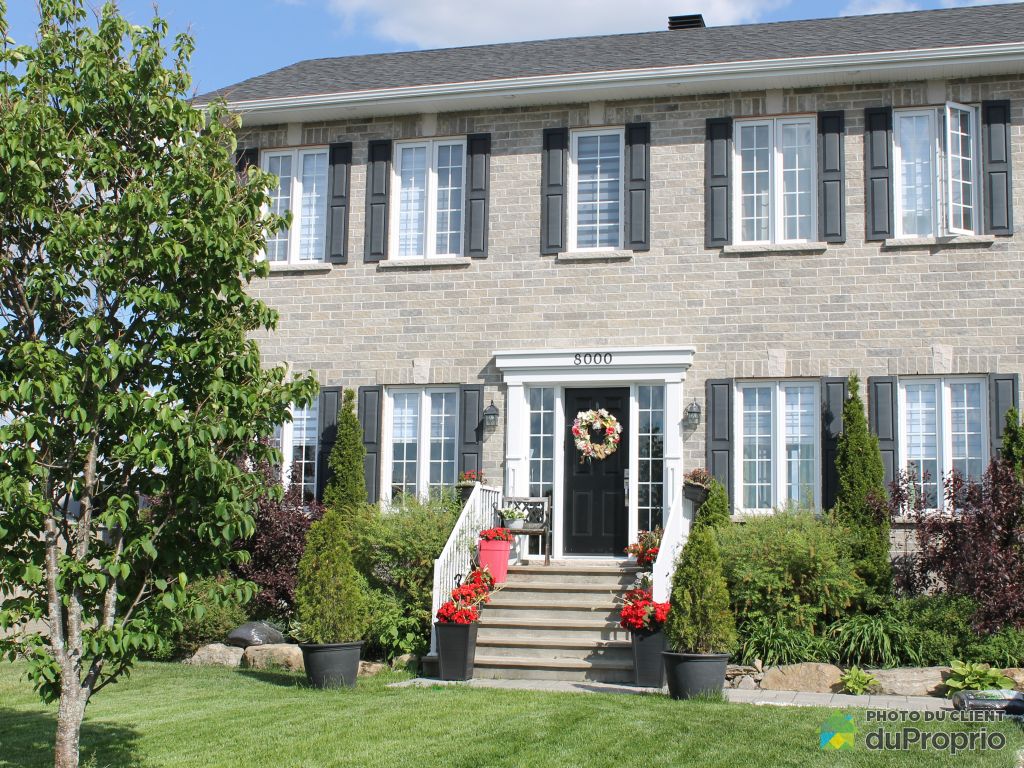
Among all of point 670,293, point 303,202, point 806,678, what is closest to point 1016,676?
point 806,678

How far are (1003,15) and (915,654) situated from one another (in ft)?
27.5

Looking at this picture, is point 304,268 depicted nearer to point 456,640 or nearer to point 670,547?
point 456,640

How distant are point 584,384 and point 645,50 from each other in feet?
15.2

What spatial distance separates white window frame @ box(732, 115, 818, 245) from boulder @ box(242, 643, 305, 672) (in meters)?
6.66

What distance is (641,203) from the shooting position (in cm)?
1369

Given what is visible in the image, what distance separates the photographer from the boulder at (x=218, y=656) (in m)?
12.1

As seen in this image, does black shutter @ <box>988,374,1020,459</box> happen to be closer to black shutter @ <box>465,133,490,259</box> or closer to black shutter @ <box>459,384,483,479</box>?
black shutter @ <box>459,384,483,479</box>

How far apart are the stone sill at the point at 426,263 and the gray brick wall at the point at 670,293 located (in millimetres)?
63

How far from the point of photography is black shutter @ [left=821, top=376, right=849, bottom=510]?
12.7m

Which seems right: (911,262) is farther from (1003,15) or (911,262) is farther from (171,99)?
(171,99)

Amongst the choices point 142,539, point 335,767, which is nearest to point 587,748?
point 335,767

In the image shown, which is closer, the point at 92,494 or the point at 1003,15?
the point at 92,494

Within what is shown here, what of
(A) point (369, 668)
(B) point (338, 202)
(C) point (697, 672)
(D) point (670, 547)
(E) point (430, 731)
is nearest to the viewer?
(E) point (430, 731)

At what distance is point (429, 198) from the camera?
47.3 feet
